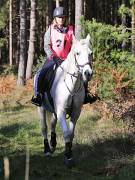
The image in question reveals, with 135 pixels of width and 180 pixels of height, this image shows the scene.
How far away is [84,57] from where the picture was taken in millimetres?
8062

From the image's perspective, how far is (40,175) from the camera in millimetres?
8062

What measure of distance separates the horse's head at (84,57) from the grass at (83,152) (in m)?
1.44

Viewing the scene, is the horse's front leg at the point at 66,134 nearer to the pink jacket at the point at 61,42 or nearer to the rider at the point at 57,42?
the rider at the point at 57,42

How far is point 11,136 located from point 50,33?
435cm

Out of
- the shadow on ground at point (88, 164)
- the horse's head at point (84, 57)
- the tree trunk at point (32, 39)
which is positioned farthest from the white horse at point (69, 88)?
the tree trunk at point (32, 39)

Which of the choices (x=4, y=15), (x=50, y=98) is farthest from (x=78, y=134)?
(x=4, y=15)

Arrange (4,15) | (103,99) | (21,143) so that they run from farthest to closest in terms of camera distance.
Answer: (4,15) < (103,99) < (21,143)

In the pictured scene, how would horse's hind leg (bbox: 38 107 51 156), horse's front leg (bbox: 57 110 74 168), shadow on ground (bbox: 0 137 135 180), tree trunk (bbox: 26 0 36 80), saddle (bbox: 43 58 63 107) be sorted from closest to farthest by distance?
1. shadow on ground (bbox: 0 137 135 180)
2. horse's front leg (bbox: 57 110 74 168)
3. saddle (bbox: 43 58 63 107)
4. horse's hind leg (bbox: 38 107 51 156)
5. tree trunk (bbox: 26 0 36 80)

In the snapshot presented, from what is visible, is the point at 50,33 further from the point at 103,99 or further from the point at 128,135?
the point at 103,99

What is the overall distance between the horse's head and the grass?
4.71ft

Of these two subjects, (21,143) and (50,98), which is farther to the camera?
(21,143)

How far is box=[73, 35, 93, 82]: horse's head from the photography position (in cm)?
777

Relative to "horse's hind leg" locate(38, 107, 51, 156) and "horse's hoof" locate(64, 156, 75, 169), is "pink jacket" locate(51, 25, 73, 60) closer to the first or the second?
"horse's hind leg" locate(38, 107, 51, 156)

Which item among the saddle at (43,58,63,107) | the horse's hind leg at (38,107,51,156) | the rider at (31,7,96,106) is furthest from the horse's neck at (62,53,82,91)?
the horse's hind leg at (38,107,51,156)
